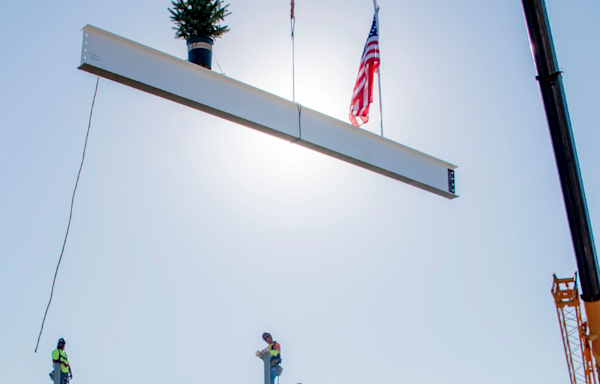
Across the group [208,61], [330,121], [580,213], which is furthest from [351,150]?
[580,213]

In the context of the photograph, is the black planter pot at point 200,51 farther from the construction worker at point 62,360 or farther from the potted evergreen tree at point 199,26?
the construction worker at point 62,360

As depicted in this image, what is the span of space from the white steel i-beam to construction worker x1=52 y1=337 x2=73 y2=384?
5885 mm

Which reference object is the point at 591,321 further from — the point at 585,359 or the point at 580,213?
the point at 580,213

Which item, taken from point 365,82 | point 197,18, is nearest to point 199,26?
point 197,18

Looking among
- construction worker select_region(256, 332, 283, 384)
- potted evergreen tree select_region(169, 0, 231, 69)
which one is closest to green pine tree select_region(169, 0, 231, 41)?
potted evergreen tree select_region(169, 0, 231, 69)

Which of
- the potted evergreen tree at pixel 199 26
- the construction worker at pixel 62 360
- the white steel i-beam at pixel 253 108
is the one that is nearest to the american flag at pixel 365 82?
the white steel i-beam at pixel 253 108

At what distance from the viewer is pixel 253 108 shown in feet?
43.7

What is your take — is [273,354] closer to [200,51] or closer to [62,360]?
[62,360]

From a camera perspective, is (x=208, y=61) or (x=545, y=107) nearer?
(x=208, y=61)

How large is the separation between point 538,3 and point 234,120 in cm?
612

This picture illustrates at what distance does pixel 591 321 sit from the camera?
15562mm

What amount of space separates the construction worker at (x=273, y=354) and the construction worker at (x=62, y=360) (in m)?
3.67

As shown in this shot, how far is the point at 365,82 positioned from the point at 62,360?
25.5 feet

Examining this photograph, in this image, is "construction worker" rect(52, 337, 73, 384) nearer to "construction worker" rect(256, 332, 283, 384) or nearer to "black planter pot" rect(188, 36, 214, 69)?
"construction worker" rect(256, 332, 283, 384)
